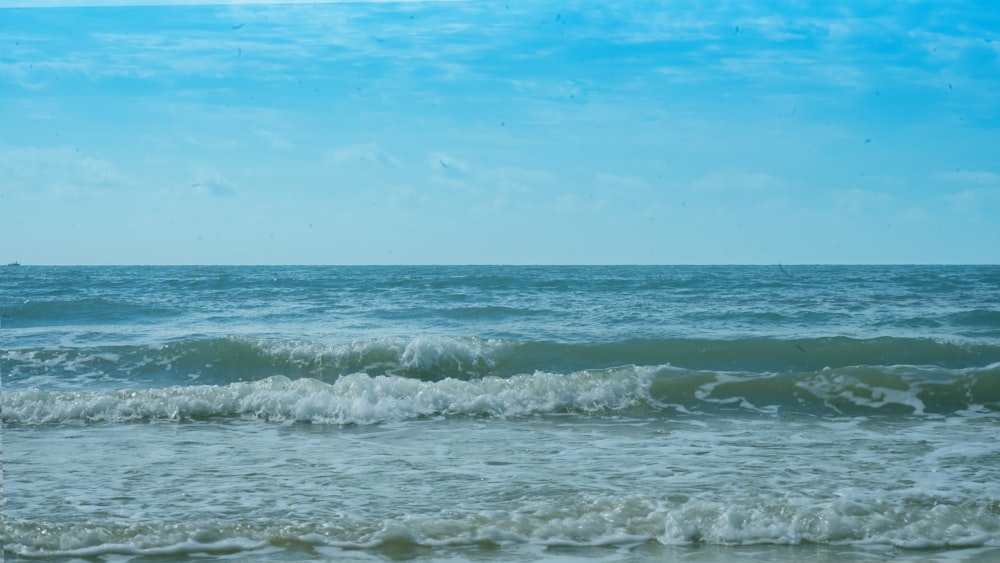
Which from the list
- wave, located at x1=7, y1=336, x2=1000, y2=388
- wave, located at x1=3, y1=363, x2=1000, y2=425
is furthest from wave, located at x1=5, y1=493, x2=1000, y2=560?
wave, located at x1=7, y1=336, x2=1000, y2=388

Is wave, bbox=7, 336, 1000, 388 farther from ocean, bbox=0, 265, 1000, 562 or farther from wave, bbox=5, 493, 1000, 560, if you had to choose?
wave, bbox=5, 493, 1000, 560

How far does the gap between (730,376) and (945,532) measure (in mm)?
5697

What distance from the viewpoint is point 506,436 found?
8.08 metres

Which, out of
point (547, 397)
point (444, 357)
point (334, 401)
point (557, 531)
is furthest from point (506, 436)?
point (444, 357)

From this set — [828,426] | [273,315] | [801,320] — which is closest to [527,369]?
[828,426]

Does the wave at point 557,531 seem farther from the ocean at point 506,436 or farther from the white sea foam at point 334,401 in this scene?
the white sea foam at point 334,401

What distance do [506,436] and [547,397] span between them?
1732 millimetres

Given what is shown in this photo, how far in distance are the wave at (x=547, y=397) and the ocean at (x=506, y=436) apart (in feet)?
0.11

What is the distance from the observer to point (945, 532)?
5113 mm

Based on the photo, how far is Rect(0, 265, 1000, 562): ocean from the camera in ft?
16.8

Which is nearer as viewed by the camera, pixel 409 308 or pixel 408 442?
pixel 408 442

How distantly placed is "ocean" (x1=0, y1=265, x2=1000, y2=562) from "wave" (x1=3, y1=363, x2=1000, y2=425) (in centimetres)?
3

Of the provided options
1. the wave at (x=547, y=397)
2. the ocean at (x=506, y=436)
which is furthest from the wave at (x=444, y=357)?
the wave at (x=547, y=397)

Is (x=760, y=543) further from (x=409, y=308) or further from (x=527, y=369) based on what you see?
(x=409, y=308)
